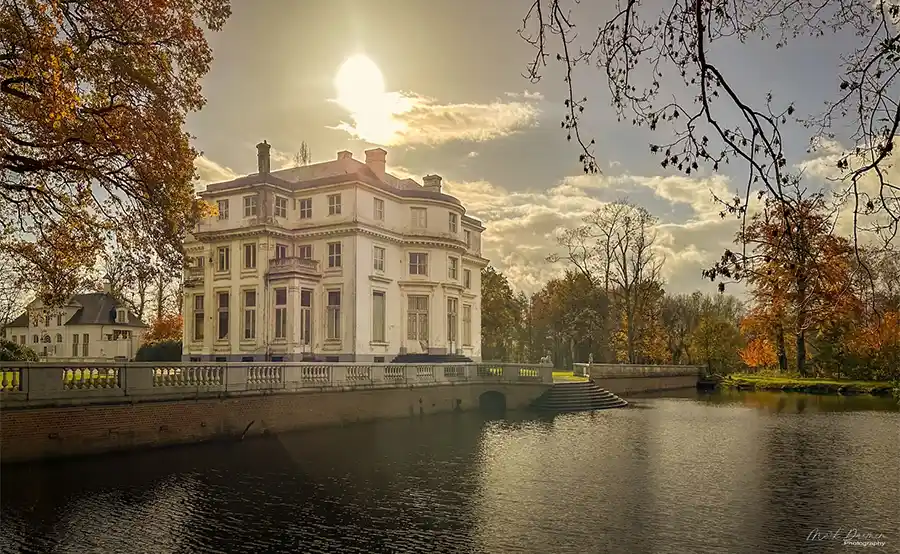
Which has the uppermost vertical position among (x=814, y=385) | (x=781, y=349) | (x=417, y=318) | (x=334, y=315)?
(x=334, y=315)

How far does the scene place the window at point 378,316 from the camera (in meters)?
37.4

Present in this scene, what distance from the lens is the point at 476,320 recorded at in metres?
45.2

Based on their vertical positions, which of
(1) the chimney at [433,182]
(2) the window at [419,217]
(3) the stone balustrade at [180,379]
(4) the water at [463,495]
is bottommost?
(4) the water at [463,495]

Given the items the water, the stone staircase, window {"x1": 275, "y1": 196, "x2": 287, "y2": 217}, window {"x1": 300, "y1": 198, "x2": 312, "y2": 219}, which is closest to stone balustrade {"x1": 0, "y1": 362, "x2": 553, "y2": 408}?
the water

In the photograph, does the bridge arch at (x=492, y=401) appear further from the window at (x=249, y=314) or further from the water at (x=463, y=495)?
the window at (x=249, y=314)

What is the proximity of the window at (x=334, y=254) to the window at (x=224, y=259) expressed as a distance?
5.58 metres

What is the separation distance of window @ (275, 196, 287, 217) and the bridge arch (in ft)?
49.8

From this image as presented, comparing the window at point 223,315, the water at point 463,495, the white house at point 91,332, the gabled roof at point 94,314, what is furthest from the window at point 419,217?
the gabled roof at point 94,314

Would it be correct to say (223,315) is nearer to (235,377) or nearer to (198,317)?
(198,317)

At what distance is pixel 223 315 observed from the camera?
37906 millimetres

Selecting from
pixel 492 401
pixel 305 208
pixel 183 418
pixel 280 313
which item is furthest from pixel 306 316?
pixel 183 418

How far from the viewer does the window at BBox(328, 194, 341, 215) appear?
37.2 metres

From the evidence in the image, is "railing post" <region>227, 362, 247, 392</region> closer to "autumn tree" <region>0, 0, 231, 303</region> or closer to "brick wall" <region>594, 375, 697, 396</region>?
"autumn tree" <region>0, 0, 231, 303</region>

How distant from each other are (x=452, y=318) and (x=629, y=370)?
14.3 meters
